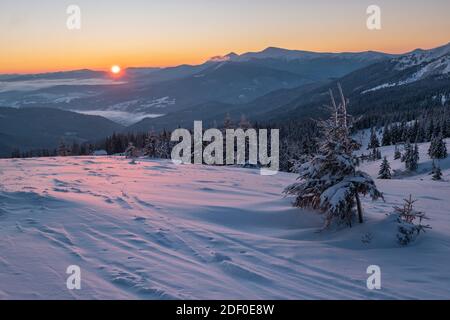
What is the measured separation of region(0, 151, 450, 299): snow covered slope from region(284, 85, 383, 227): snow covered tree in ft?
2.53

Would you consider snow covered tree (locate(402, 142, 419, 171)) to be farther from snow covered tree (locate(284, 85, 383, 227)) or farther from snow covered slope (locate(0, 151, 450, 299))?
snow covered tree (locate(284, 85, 383, 227))

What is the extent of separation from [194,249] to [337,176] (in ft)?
17.5

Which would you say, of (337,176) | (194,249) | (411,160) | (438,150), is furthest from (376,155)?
(194,249)

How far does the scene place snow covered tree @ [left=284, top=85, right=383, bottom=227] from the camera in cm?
1254

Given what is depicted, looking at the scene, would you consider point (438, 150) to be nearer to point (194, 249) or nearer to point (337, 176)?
point (337, 176)

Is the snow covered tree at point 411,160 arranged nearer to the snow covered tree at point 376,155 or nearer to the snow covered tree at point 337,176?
the snow covered tree at point 376,155

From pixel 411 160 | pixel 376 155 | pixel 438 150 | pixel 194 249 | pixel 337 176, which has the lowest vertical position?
pixel 411 160

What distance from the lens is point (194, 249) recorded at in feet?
34.6
